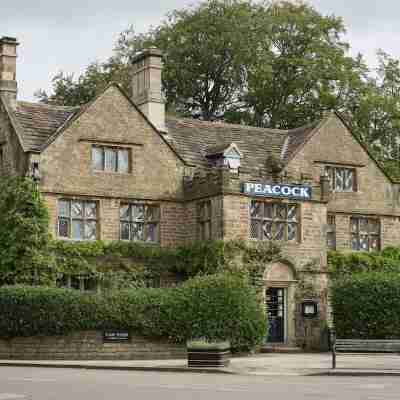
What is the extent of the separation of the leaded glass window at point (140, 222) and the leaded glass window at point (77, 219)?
4.22 feet

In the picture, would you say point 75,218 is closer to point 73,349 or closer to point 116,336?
point 116,336

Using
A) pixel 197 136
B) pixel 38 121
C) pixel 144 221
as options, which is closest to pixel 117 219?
pixel 144 221

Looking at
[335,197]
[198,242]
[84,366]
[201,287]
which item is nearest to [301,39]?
[335,197]

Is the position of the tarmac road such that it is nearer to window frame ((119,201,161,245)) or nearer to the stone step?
the stone step

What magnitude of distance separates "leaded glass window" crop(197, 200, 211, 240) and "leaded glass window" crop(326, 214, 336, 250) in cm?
645

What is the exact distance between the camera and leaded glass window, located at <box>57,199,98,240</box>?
41.0 m

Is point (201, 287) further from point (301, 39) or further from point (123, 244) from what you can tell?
point (301, 39)

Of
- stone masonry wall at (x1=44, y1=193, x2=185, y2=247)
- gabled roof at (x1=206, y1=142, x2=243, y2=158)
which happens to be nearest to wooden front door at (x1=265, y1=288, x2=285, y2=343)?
stone masonry wall at (x1=44, y1=193, x2=185, y2=247)

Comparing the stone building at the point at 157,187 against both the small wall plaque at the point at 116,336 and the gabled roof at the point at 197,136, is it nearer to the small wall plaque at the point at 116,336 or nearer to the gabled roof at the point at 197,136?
the gabled roof at the point at 197,136

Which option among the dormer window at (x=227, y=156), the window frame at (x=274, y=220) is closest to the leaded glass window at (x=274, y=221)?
the window frame at (x=274, y=220)

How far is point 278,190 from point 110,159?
6916mm

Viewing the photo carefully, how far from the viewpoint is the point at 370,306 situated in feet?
134

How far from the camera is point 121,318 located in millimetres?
36438

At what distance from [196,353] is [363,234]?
61.6 ft
